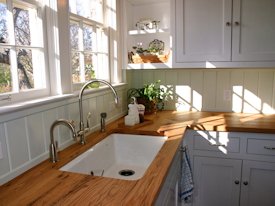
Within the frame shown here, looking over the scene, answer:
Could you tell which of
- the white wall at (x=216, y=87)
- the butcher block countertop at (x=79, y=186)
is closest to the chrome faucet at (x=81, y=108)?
the butcher block countertop at (x=79, y=186)

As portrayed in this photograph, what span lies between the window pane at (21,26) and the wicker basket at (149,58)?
114 cm

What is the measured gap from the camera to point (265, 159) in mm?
1839

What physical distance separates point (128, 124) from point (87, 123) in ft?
1.38

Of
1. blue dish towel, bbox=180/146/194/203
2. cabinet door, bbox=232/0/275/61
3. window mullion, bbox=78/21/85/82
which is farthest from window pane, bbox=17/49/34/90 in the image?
cabinet door, bbox=232/0/275/61

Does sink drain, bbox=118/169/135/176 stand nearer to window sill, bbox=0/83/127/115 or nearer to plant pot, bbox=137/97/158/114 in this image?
window sill, bbox=0/83/127/115

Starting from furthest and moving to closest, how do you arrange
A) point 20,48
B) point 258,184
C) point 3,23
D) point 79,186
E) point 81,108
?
1. point 258,184
2. point 81,108
3. point 20,48
4. point 3,23
5. point 79,186

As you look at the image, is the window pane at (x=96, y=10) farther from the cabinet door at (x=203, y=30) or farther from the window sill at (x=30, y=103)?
the window sill at (x=30, y=103)

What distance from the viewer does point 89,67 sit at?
1.95 m

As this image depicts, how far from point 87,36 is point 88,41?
0.13 feet

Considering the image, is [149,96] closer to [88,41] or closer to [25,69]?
[88,41]

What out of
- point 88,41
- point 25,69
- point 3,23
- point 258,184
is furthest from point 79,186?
point 258,184

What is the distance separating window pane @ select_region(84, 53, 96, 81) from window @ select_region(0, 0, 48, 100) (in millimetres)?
519

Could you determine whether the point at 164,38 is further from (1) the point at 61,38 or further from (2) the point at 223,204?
(2) the point at 223,204

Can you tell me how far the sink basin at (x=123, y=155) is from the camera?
152 centimetres
